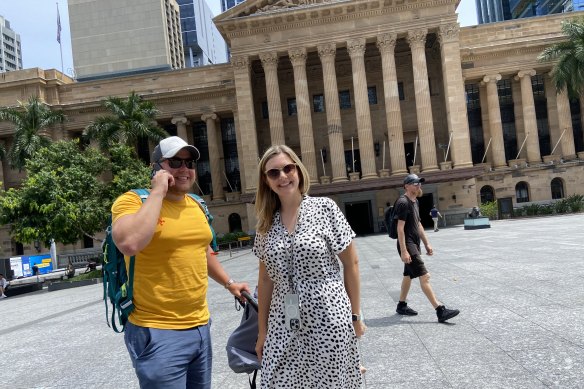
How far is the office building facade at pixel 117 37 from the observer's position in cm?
8625

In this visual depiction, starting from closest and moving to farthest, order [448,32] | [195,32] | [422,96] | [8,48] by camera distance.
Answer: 1. [448,32]
2. [422,96]
3. [195,32]
4. [8,48]

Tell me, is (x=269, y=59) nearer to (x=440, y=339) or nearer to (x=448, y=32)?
(x=448, y=32)

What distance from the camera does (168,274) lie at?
2867 mm

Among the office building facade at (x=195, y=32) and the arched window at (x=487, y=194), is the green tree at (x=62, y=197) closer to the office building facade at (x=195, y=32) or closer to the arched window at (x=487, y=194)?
the arched window at (x=487, y=194)

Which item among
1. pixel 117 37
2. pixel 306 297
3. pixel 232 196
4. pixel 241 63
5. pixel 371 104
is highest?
pixel 117 37

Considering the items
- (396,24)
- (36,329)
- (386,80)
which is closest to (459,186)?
(386,80)

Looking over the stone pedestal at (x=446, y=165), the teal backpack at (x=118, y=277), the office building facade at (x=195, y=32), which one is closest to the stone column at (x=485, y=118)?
the stone pedestal at (x=446, y=165)

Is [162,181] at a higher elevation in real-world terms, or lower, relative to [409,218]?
higher

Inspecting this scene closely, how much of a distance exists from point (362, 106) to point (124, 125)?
17.4 meters

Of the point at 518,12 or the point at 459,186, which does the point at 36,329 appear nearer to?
the point at 459,186

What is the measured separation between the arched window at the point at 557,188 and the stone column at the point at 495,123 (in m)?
4.09

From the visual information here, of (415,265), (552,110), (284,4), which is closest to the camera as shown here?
(415,265)

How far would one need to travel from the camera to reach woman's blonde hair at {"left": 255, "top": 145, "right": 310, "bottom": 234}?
309 cm

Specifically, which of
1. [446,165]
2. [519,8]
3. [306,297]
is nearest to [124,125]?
[446,165]
